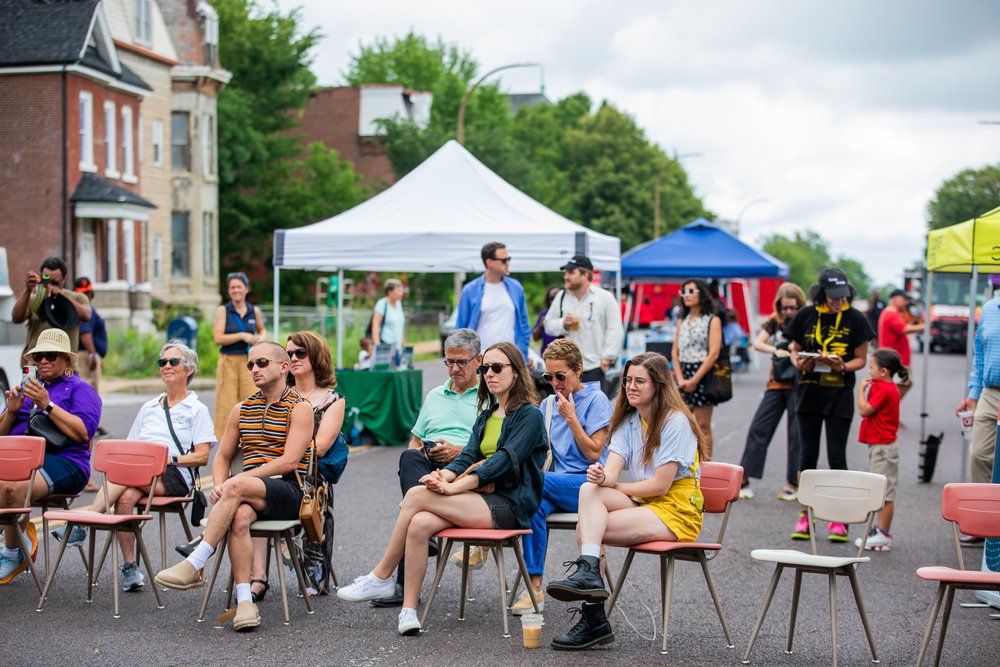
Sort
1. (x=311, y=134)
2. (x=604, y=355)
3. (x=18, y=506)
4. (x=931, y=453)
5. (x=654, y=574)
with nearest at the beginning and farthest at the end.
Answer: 1. (x=18, y=506)
2. (x=654, y=574)
3. (x=604, y=355)
4. (x=931, y=453)
5. (x=311, y=134)

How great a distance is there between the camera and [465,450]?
21.9 ft

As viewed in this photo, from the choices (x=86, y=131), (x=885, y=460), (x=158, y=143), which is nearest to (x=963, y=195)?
(x=158, y=143)

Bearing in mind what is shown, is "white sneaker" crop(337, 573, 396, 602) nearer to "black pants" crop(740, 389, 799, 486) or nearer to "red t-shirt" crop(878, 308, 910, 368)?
"black pants" crop(740, 389, 799, 486)

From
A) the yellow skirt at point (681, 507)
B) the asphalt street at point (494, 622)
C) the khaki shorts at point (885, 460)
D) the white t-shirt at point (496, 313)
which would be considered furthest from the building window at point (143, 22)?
the yellow skirt at point (681, 507)

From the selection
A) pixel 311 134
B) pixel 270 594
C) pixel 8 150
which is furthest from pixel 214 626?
pixel 311 134

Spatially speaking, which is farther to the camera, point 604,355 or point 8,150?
point 8,150

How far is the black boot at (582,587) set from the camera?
18.5 feet

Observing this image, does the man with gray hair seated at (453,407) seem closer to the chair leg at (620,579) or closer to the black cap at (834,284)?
the chair leg at (620,579)

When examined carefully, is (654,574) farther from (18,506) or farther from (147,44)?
(147,44)

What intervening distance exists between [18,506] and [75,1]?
92.2ft

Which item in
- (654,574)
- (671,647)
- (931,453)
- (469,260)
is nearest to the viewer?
(671,647)

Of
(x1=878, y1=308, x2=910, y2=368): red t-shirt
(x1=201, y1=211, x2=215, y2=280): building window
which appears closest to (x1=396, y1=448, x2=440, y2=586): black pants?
(x1=878, y1=308, x2=910, y2=368): red t-shirt

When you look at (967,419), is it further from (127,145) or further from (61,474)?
(127,145)

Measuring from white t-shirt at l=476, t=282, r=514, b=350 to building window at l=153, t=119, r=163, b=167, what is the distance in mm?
29231
